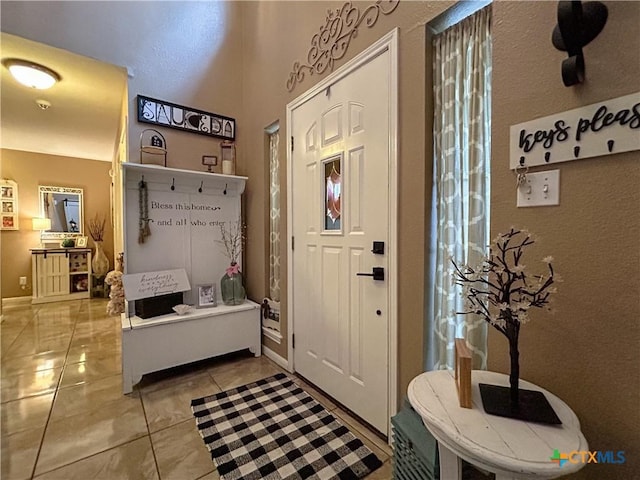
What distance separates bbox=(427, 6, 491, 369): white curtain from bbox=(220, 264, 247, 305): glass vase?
→ 1832mm

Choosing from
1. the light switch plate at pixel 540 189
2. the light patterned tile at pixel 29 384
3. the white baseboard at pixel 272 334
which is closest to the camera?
the light switch plate at pixel 540 189

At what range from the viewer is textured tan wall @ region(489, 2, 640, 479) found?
0.86 metres

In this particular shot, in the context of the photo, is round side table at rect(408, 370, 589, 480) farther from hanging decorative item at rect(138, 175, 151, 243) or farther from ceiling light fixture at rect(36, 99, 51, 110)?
ceiling light fixture at rect(36, 99, 51, 110)

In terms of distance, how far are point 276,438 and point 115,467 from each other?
0.80m

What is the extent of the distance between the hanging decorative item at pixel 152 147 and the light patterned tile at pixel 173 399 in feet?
6.09

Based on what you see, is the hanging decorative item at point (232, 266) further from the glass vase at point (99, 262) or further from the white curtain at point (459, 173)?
the glass vase at point (99, 262)

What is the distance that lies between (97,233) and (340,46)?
5637mm

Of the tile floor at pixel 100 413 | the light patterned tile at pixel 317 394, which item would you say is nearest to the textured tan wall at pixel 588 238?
the tile floor at pixel 100 413

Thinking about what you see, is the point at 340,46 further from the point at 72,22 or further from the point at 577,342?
the point at 72,22

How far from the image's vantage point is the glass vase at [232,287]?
266 centimetres

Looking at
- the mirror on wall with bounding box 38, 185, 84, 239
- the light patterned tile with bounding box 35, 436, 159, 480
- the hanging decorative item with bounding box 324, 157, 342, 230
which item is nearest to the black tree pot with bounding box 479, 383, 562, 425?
the hanging decorative item with bounding box 324, 157, 342, 230

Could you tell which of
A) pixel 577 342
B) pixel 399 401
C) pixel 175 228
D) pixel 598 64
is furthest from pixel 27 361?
pixel 598 64

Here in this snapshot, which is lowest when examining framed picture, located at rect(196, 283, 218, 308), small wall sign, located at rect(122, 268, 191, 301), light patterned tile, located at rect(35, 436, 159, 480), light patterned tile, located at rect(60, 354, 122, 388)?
light patterned tile, located at rect(35, 436, 159, 480)

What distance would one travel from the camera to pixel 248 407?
1875 millimetres
